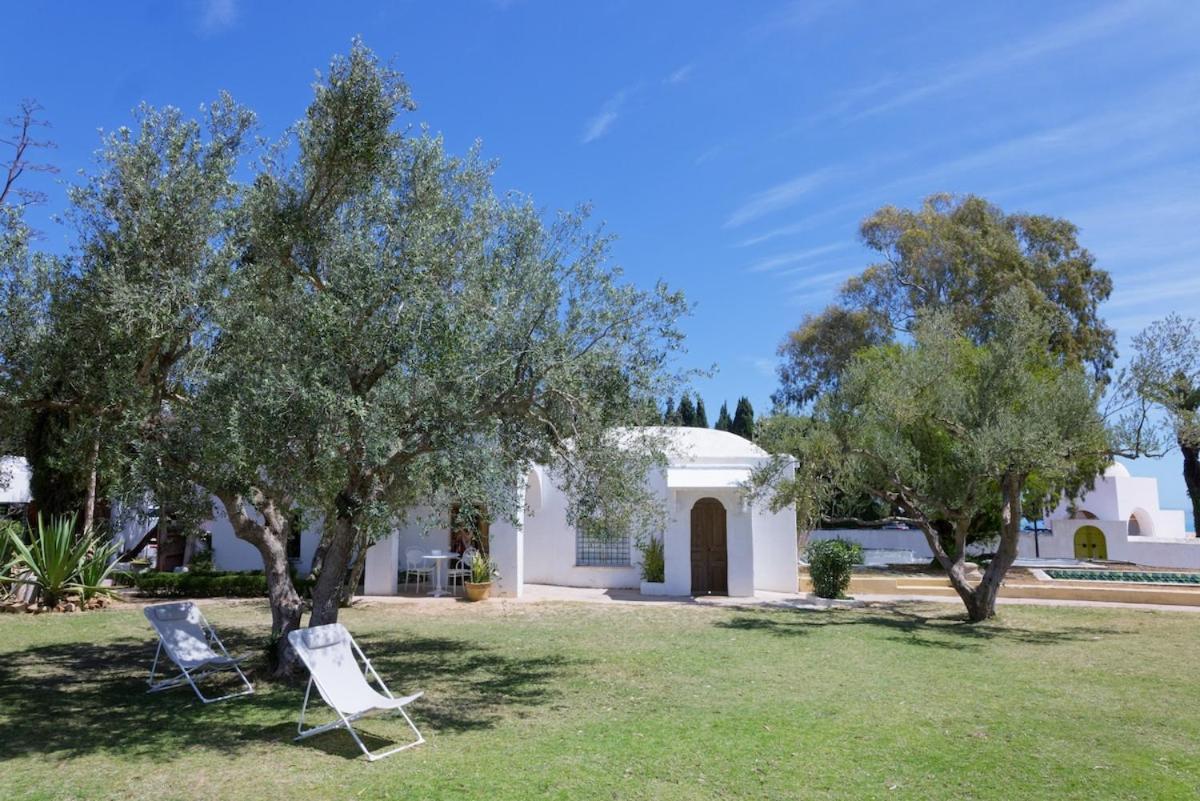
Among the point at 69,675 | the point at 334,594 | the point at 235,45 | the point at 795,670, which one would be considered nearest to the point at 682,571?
the point at 795,670

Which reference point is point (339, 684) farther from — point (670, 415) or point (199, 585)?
point (199, 585)

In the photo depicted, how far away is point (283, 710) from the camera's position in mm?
7941

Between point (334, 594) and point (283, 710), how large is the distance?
146 cm

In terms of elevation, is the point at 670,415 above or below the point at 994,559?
above

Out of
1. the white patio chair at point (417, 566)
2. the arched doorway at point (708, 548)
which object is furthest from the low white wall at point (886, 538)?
the white patio chair at point (417, 566)

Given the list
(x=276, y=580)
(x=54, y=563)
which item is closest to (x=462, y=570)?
(x=54, y=563)

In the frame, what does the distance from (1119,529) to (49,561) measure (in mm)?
34776

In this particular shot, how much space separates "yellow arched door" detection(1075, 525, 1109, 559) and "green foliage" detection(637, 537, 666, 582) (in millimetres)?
22243

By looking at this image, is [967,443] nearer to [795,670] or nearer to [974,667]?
[974,667]

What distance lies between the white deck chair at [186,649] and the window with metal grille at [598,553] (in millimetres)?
11732

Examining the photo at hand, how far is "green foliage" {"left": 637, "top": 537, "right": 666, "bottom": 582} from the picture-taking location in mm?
19109

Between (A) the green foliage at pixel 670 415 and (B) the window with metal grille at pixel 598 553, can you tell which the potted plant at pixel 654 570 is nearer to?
(B) the window with metal grille at pixel 598 553

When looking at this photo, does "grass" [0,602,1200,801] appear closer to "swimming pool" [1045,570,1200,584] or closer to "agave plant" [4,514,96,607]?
"agave plant" [4,514,96,607]

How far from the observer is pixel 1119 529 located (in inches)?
1237
